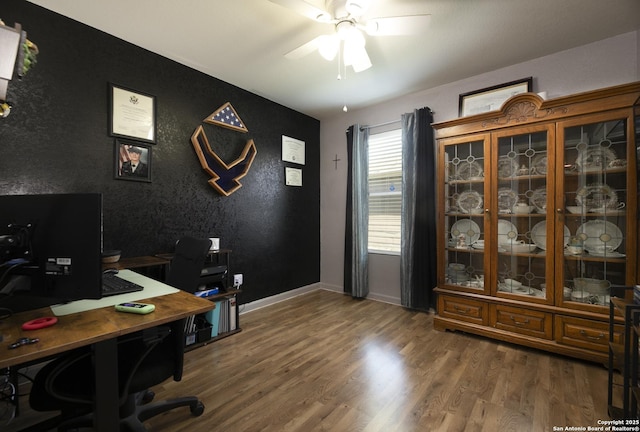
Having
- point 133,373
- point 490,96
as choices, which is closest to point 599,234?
point 490,96

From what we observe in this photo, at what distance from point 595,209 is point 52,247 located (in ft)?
11.0

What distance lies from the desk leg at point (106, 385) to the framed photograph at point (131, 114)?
203 centimetres

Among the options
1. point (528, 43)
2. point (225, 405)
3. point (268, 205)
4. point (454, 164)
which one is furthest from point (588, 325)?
point (268, 205)

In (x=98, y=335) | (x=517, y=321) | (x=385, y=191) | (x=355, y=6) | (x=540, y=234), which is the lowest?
(x=517, y=321)

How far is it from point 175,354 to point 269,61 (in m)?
2.54

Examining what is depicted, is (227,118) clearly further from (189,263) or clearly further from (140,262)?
(189,263)

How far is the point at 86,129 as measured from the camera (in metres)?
2.23

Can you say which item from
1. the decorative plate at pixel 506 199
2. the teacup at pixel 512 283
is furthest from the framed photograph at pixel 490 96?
the teacup at pixel 512 283

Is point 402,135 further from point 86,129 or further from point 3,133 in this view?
point 3,133

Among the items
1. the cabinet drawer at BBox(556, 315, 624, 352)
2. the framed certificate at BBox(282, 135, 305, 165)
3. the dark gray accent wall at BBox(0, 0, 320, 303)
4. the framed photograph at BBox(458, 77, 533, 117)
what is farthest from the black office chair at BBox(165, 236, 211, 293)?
the framed photograph at BBox(458, 77, 533, 117)

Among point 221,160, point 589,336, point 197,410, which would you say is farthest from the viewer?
point 221,160

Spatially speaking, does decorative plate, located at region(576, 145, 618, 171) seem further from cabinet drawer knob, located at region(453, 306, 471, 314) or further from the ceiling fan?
the ceiling fan

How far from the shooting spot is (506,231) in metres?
2.60

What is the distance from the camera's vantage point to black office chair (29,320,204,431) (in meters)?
1.09
